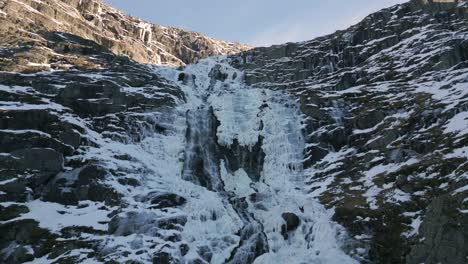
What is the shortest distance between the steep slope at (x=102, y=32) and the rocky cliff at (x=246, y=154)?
100cm

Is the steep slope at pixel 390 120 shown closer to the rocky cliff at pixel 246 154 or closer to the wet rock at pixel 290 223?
the rocky cliff at pixel 246 154

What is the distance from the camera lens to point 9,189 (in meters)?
45.7

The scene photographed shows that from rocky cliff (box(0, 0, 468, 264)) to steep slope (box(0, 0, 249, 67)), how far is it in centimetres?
100

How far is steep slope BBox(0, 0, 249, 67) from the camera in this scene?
2899 inches

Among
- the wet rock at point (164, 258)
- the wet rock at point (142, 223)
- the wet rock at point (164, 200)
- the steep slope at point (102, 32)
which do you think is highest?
the steep slope at point (102, 32)

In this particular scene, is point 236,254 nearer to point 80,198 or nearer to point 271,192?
point 271,192

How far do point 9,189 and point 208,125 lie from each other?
23686 mm

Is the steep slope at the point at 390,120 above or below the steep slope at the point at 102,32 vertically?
below

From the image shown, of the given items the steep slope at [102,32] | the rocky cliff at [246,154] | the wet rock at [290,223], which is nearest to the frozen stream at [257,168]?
the wet rock at [290,223]

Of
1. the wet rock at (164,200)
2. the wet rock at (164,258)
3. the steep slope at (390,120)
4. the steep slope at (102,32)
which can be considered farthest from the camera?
the steep slope at (102,32)

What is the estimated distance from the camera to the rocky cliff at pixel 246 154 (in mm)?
40781

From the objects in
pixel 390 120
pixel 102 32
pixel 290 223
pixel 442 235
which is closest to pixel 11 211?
pixel 290 223

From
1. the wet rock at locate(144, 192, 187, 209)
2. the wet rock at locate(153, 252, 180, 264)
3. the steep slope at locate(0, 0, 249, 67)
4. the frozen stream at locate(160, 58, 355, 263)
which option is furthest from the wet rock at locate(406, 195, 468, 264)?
the steep slope at locate(0, 0, 249, 67)

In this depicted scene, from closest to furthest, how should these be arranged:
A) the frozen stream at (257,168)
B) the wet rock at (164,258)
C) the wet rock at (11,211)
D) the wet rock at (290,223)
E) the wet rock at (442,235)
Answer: the wet rock at (442,235)
the wet rock at (164,258)
the frozen stream at (257,168)
the wet rock at (11,211)
the wet rock at (290,223)
